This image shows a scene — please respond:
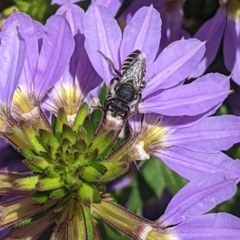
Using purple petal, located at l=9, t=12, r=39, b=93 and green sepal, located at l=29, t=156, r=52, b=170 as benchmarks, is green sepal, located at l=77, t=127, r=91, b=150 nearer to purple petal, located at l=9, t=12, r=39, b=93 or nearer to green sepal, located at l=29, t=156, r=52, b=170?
green sepal, located at l=29, t=156, r=52, b=170

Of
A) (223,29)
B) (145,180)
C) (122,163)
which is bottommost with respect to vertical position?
(145,180)

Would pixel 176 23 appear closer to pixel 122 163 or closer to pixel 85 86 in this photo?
pixel 85 86

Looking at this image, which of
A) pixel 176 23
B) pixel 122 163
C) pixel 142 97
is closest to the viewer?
pixel 122 163

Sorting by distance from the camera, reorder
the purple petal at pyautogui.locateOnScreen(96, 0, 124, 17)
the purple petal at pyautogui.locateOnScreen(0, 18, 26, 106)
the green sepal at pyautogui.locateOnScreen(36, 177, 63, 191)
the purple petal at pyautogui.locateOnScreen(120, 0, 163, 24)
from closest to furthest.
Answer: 1. the green sepal at pyautogui.locateOnScreen(36, 177, 63, 191)
2. the purple petal at pyautogui.locateOnScreen(0, 18, 26, 106)
3. the purple petal at pyautogui.locateOnScreen(96, 0, 124, 17)
4. the purple petal at pyautogui.locateOnScreen(120, 0, 163, 24)

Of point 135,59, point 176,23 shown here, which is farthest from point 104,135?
point 176,23

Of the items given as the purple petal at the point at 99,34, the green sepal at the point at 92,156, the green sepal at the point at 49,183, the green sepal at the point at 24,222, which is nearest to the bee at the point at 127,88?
the purple petal at the point at 99,34

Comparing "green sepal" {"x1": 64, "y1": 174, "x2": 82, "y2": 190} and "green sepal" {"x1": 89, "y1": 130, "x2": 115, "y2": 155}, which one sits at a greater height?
"green sepal" {"x1": 89, "y1": 130, "x2": 115, "y2": 155}

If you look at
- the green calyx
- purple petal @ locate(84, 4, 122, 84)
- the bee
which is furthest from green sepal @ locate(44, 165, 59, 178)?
purple petal @ locate(84, 4, 122, 84)
